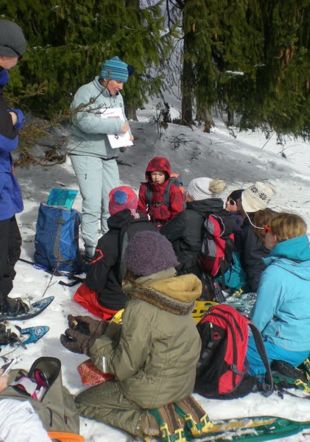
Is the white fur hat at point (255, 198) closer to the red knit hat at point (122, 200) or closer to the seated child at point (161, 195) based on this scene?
the seated child at point (161, 195)

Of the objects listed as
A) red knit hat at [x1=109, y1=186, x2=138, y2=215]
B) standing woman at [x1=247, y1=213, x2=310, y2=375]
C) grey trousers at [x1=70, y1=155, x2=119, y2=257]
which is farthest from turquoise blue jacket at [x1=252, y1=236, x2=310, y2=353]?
grey trousers at [x1=70, y1=155, x2=119, y2=257]

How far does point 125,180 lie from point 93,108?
392 centimetres

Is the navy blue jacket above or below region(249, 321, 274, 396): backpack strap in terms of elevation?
above

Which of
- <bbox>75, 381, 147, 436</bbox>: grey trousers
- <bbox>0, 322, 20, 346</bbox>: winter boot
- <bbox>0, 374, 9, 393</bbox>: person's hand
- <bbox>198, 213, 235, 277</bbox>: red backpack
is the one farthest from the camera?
<bbox>198, 213, 235, 277</bbox>: red backpack

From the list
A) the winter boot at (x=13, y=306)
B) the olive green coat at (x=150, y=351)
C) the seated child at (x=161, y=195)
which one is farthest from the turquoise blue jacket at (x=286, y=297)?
the seated child at (x=161, y=195)

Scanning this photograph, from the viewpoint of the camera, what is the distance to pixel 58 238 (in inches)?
205

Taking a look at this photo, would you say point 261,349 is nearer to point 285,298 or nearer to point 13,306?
point 285,298

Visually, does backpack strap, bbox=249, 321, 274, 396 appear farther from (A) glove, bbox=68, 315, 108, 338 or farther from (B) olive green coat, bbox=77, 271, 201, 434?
(A) glove, bbox=68, 315, 108, 338

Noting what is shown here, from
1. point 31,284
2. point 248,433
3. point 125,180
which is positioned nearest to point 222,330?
point 248,433

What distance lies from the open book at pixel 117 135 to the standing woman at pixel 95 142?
0.04m

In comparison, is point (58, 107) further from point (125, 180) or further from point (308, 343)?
point (308, 343)

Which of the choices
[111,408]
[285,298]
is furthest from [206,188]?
[111,408]

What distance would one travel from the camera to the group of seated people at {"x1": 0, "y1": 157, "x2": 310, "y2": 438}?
300 centimetres

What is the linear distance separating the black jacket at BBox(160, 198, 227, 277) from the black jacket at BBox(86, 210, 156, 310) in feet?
1.48
